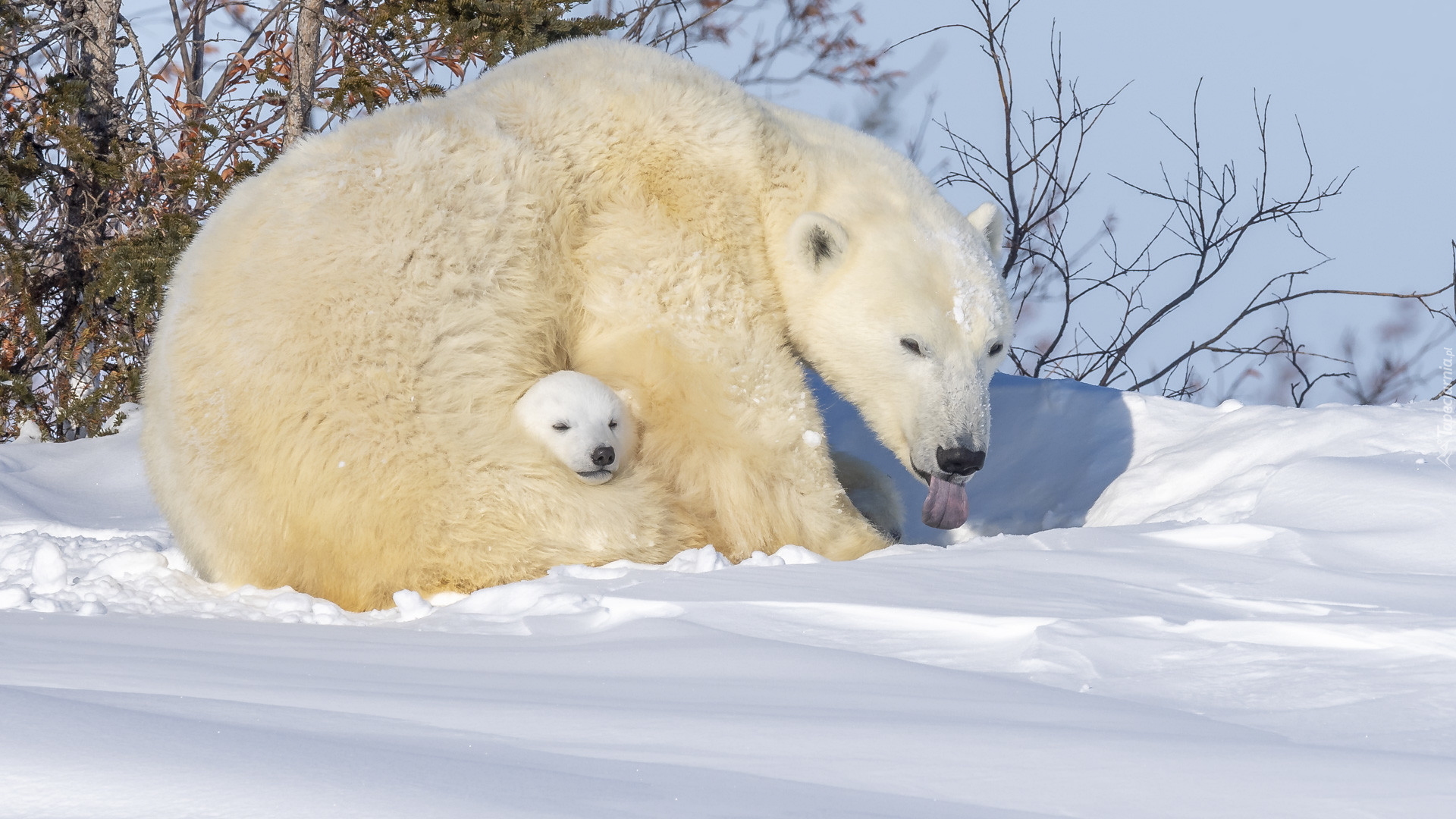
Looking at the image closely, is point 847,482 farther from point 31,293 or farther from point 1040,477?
point 31,293

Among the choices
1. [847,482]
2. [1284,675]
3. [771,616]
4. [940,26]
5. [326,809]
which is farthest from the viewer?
[940,26]

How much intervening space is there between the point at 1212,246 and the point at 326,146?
4.65 meters

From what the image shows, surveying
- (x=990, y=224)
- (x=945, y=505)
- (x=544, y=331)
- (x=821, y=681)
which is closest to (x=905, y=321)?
(x=945, y=505)

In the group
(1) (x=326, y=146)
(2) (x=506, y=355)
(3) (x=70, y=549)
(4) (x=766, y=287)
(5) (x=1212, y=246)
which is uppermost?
(5) (x=1212, y=246)

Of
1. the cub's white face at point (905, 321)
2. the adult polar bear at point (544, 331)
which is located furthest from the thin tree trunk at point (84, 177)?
the cub's white face at point (905, 321)

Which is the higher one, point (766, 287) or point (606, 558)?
point (766, 287)

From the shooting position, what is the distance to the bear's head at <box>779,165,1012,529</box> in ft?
10.3

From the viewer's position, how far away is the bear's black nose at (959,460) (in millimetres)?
3072

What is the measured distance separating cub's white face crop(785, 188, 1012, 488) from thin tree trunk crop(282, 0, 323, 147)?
340 centimetres

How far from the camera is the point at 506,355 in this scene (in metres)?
2.82

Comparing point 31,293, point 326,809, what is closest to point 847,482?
point 326,809

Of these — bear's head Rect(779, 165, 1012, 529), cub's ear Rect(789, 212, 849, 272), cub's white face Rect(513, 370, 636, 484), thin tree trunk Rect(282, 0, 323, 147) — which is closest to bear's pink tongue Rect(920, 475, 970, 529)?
bear's head Rect(779, 165, 1012, 529)

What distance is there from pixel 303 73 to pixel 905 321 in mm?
3885

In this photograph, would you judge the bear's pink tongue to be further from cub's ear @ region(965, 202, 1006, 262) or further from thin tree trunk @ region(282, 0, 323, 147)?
Answer: thin tree trunk @ region(282, 0, 323, 147)
